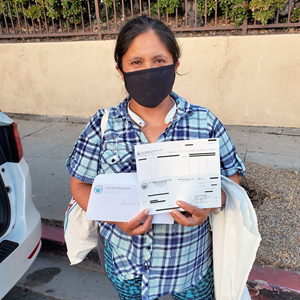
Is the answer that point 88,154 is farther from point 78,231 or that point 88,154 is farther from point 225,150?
point 225,150

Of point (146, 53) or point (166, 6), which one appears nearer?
point (146, 53)

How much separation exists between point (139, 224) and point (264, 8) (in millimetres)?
4930

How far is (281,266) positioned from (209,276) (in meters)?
1.13

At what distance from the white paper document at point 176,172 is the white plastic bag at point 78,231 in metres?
0.56

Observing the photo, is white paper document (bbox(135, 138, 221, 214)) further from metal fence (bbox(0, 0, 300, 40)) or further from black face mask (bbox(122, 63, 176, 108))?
metal fence (bbox(0, 0, 300, 40))

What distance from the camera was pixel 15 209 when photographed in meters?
2.21

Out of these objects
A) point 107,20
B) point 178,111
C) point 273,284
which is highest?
point 107,20

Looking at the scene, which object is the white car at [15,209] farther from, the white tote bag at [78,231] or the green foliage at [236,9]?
the green foliage at [236,9]

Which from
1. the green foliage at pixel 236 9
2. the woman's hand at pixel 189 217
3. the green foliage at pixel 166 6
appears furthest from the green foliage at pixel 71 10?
the woman's hand at pixel 189 217

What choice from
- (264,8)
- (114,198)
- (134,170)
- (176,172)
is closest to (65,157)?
(134,170)

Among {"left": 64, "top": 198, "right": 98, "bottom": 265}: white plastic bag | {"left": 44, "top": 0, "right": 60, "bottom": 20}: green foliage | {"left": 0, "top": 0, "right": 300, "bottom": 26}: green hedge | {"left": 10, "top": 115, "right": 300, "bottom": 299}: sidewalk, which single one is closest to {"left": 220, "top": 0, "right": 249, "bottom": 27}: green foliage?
{"left": 0, "top": 0, "right": 300, "bottom": 26}: green hedge

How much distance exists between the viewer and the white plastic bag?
1619 millimetres

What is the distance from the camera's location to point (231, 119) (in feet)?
19.1

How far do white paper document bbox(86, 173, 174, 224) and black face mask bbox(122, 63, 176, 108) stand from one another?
401mm
